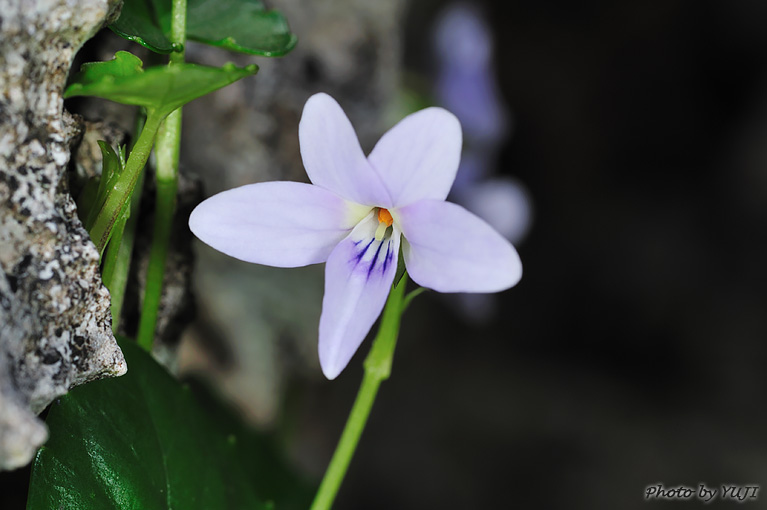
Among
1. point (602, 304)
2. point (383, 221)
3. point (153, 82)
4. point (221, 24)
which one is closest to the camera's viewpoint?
point (153, 82)

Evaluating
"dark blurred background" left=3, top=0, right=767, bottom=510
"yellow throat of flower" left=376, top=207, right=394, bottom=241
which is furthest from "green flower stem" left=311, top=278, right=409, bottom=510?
"dark blurred background" left=3, top=0, right=767, bottom=510

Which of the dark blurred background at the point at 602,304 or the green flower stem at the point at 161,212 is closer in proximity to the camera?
the green flower stem at the point at 161,212

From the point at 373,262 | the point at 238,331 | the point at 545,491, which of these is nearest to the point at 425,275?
the point at 373,262

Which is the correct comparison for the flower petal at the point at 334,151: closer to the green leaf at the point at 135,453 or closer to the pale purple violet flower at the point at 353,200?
the pale purple violet flower at the point at 353,200

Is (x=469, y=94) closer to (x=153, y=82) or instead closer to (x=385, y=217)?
(x=385, y=217)

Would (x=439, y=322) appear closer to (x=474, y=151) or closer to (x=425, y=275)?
(x=474, y=151)

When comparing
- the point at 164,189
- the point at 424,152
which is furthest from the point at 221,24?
the point at 424,152

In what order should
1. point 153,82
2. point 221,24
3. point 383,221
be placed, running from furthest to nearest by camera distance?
point 221,24, point 383,221, point 153,82

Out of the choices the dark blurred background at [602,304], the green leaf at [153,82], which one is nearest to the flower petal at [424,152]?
the green leaf at [153,82]
